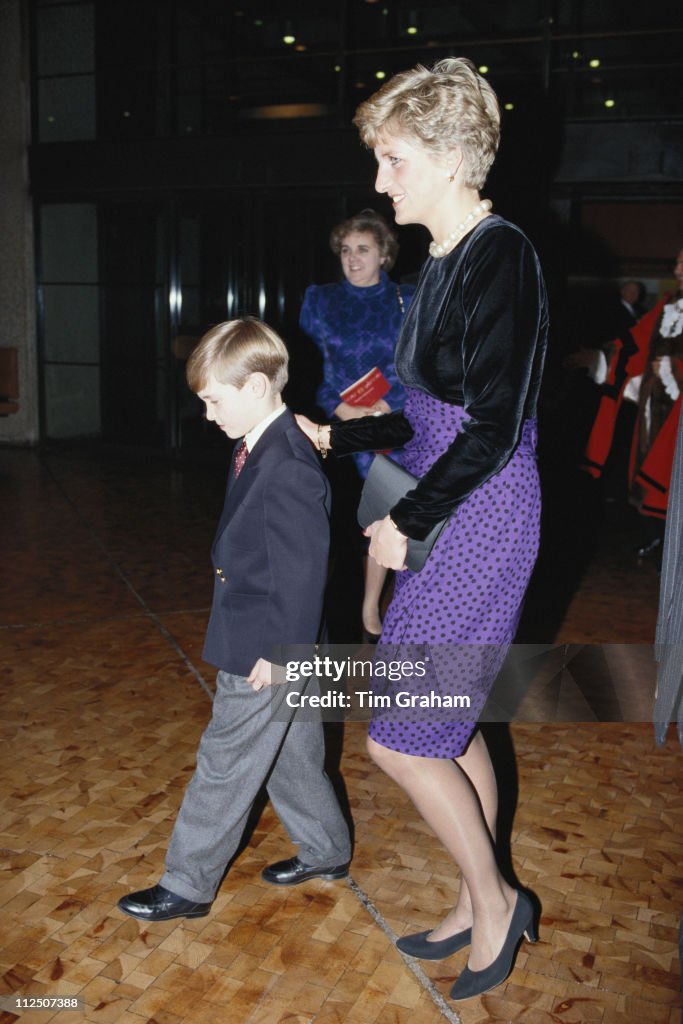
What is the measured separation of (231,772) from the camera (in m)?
2.02

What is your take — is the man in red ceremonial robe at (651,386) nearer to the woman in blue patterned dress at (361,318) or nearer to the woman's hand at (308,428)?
the woman in blue patterned dress at (361,318)

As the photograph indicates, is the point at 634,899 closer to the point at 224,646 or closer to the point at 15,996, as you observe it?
the point at 224,646

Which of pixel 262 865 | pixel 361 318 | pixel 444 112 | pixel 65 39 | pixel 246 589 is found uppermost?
pixel 65 39

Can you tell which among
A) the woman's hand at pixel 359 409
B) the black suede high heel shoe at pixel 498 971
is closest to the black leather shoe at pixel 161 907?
the black suede high heel shoe at pixel 498 971

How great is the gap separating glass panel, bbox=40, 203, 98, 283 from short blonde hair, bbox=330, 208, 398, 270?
21.8 feet

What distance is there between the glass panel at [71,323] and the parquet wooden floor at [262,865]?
6.25 metres

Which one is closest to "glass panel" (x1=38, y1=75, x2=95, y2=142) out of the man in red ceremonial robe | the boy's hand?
the man in red ceremonial robe

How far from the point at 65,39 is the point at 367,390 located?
7.79m

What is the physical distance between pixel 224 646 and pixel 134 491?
5.88m

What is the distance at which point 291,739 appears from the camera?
7.09ft

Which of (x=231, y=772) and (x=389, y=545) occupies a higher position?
(x=389, y=545)

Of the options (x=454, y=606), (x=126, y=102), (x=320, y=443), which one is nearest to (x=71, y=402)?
(x=126, y=102)

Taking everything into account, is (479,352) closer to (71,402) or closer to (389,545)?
(389,545)

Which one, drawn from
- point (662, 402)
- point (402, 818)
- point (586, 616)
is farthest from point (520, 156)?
point (402, 818)
